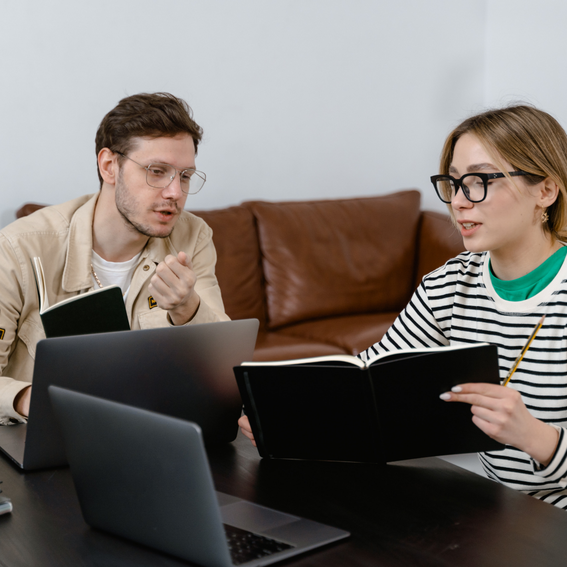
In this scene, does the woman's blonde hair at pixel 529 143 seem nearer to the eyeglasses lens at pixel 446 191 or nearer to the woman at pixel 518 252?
the woman at pixel 518 252

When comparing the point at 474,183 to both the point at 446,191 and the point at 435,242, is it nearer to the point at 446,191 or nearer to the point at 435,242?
the point at 446,191

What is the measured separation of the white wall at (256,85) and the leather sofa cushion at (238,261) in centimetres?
25

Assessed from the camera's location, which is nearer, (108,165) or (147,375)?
(147,375)

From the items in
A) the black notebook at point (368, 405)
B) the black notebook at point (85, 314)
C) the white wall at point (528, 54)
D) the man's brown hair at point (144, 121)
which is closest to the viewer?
the black notebook at point (368, 405)

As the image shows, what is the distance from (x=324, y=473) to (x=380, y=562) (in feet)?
0.93

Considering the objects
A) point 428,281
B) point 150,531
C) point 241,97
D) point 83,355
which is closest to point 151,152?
point 428,281

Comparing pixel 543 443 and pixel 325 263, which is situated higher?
pixel 543 443

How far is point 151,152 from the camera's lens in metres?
1.78

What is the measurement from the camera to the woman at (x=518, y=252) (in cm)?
131

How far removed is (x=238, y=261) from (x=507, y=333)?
1.70m

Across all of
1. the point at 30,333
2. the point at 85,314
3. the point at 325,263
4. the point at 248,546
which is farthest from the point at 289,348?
the point at 248,546

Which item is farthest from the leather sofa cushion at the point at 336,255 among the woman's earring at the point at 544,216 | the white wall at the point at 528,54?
the woman's earring at the point at 544,216

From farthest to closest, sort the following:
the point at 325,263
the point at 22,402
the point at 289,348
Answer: the point at 325,263
the point at 289,348
the point at 22,402

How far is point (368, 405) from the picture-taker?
1014 millimetres
